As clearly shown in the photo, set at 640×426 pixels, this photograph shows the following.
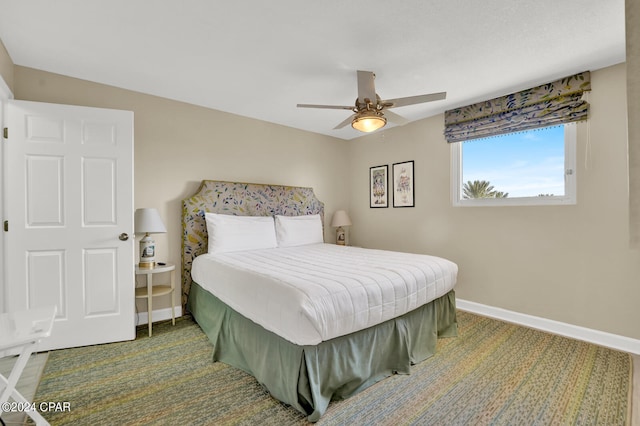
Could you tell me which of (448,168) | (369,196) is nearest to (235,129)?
(369,196)

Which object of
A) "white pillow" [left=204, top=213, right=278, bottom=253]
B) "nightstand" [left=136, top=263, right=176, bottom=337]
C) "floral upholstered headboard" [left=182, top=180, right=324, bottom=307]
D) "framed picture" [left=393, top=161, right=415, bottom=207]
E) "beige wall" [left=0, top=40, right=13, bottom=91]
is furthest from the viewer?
"framed picture" [left=393, top=161, right=415, bottom=207]

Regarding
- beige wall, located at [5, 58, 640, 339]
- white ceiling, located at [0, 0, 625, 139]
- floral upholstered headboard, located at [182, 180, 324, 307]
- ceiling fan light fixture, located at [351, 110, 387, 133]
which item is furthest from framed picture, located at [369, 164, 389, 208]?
ceiling fan light fixture, located at [351, 110, 387, 133]

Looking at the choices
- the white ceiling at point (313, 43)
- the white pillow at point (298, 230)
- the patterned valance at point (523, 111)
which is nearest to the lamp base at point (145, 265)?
the white pillow at point (298, 230)

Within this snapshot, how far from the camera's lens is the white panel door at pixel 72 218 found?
94.0 inches

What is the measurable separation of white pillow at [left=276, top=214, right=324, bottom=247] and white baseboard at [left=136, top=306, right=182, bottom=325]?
139cm

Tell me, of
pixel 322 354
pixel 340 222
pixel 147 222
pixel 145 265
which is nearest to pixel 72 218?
pixel 147 222

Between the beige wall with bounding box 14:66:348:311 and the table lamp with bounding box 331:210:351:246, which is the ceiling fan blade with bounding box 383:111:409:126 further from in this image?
the table lamp with bounding box 331:210:351:246

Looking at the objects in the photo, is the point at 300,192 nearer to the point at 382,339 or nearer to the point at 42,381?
the point at 382,339

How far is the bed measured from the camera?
169 cm

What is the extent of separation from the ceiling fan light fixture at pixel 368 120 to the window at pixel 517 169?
1.67 meters

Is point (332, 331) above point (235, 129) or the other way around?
the other way around

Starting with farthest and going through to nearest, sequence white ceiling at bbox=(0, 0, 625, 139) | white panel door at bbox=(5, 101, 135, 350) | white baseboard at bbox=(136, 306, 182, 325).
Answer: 1. white baseboard at bbox=(136, 306, 182, 325)
2. white panel door at bbox=(5, 101, 135, 350)
3. white ceiling at bbox=(0, 0, 625, 139)

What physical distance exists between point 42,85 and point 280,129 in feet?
8.31

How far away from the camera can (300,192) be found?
440 cm
